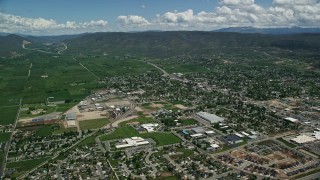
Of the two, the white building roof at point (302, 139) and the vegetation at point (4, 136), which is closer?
the white building roof at point (302, 139)

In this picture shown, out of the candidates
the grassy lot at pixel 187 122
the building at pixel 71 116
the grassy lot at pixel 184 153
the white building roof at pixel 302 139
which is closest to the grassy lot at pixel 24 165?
the grassy lot at pixel 184 153

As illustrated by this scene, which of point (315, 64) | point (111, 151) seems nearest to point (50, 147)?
point (111, 151)

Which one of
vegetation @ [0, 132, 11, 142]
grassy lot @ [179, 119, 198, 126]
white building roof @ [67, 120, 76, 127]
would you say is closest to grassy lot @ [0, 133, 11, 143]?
vegetation @ [0, 132, 11, 142]

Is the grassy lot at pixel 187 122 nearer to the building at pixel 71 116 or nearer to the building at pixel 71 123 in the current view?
the building at pixel 71 123

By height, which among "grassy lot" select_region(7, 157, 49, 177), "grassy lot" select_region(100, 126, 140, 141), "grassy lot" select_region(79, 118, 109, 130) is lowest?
"grassy lot" select_region(7, 157, 49, 177)

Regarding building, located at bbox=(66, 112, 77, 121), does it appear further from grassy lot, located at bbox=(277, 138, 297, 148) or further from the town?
grassy lot, located at bbox=(277, 138, 297, 148)

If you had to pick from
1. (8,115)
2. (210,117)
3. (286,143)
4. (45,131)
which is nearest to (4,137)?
(45,131)

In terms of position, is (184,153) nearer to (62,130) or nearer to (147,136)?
(147,136)

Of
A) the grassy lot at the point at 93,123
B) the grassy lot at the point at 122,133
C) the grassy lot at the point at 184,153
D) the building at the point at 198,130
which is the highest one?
the building at the point at 198,130
